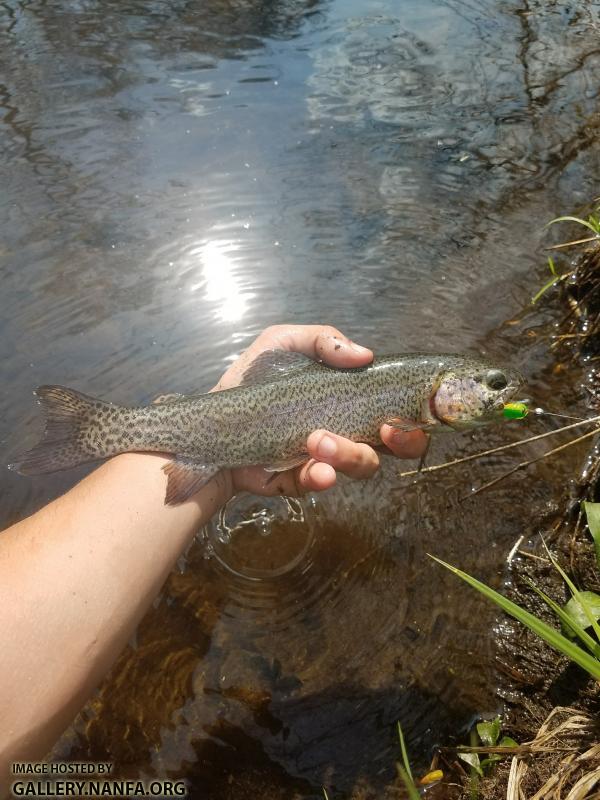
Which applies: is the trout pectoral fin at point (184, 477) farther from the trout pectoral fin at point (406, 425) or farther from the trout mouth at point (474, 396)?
the trout mouth at point (474, 396)

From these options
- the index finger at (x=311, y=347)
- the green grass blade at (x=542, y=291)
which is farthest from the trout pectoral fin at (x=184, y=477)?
the green grass blade at (x=542, y=291)

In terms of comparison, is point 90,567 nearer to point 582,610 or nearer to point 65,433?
point 65,433

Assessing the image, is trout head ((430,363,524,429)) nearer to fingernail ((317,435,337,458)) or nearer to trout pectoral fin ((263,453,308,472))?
fingernail ((317,435,337,458))

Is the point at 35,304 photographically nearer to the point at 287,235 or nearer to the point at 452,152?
the point at 287,235

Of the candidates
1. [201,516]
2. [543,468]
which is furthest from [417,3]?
[201,516]

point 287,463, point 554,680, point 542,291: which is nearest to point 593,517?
point 554,680

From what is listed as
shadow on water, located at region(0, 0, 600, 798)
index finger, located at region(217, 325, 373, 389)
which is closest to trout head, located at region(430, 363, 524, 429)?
index finger, located at region(217, 325, 373, 389)

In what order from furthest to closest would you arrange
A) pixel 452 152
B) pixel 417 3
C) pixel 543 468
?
pixel 417 3, pixel 452 152, pixel 543 468

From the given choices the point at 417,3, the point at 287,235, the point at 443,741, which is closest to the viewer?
the point at 443,741
